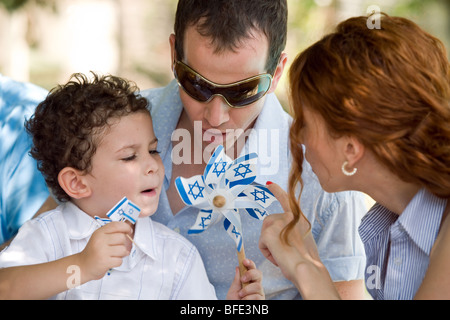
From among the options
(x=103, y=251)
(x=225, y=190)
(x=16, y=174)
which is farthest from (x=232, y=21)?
(x=16, y=174)

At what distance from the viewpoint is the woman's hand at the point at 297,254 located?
72.2 inches

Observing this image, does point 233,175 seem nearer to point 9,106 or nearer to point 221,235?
point 221,235

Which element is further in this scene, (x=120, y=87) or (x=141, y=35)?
(x=141, y=35)

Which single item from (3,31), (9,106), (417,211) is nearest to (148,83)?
(3,31)

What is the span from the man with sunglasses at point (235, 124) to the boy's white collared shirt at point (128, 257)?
0.67 feet

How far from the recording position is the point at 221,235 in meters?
2.51

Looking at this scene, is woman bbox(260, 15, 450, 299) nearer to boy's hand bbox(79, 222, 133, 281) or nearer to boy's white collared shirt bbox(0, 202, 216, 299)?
boy's white collared shirt bbox(0, 202, 216, 299)

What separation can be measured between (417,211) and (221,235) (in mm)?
912

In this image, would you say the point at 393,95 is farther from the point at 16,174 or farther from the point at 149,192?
the point at 16,174

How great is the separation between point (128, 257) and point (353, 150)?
0.96 metres

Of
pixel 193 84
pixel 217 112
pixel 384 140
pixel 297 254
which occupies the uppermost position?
pixel 193 84

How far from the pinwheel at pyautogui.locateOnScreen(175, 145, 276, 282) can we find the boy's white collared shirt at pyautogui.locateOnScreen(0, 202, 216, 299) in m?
0.21

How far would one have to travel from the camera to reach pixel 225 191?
216 centimetres

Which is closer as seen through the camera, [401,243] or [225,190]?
[401,243]
